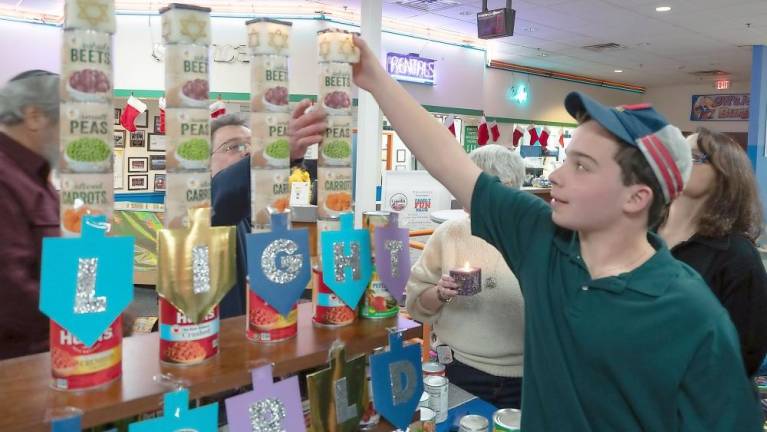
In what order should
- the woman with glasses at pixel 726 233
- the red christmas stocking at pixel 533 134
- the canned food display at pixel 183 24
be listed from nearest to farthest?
1. the canned food display at pixel 183 24
2. the woman with glasses at pixel 726 233
3. the red christmas stocking at pixel 533 134

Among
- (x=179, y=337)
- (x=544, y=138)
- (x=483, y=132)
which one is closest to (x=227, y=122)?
(x=179, y=337)

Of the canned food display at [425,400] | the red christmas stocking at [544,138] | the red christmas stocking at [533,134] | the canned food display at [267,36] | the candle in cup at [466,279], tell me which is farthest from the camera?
the red christmas stocking at [544,138]

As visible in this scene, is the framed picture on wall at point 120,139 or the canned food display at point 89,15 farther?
the framed picture on wall at point 120,139

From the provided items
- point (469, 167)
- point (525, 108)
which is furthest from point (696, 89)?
point (469, 167)

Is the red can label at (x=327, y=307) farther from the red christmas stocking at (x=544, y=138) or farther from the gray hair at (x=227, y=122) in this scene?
the red christmas stocking at (x=544, y=138)

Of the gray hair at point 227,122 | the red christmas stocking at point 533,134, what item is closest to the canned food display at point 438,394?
the gray hair at point 227,122

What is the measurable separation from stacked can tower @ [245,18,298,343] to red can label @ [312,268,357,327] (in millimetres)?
79

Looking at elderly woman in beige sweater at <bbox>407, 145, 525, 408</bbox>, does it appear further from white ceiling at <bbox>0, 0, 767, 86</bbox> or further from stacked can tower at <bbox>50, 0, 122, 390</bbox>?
white ceiling at <bbox>0, 0, 767, 86</bbox>

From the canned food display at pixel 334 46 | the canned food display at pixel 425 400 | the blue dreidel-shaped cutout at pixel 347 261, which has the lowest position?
the canned food display at pixel 425 400

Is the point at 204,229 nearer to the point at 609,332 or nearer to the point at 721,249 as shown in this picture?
the point at 609,332

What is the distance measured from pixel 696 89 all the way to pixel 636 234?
1625 cm

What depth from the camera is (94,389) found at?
33.6 inches

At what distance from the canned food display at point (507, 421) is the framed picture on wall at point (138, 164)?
8427 millimetres

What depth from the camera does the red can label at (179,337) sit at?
Answer: 94 centimetres
